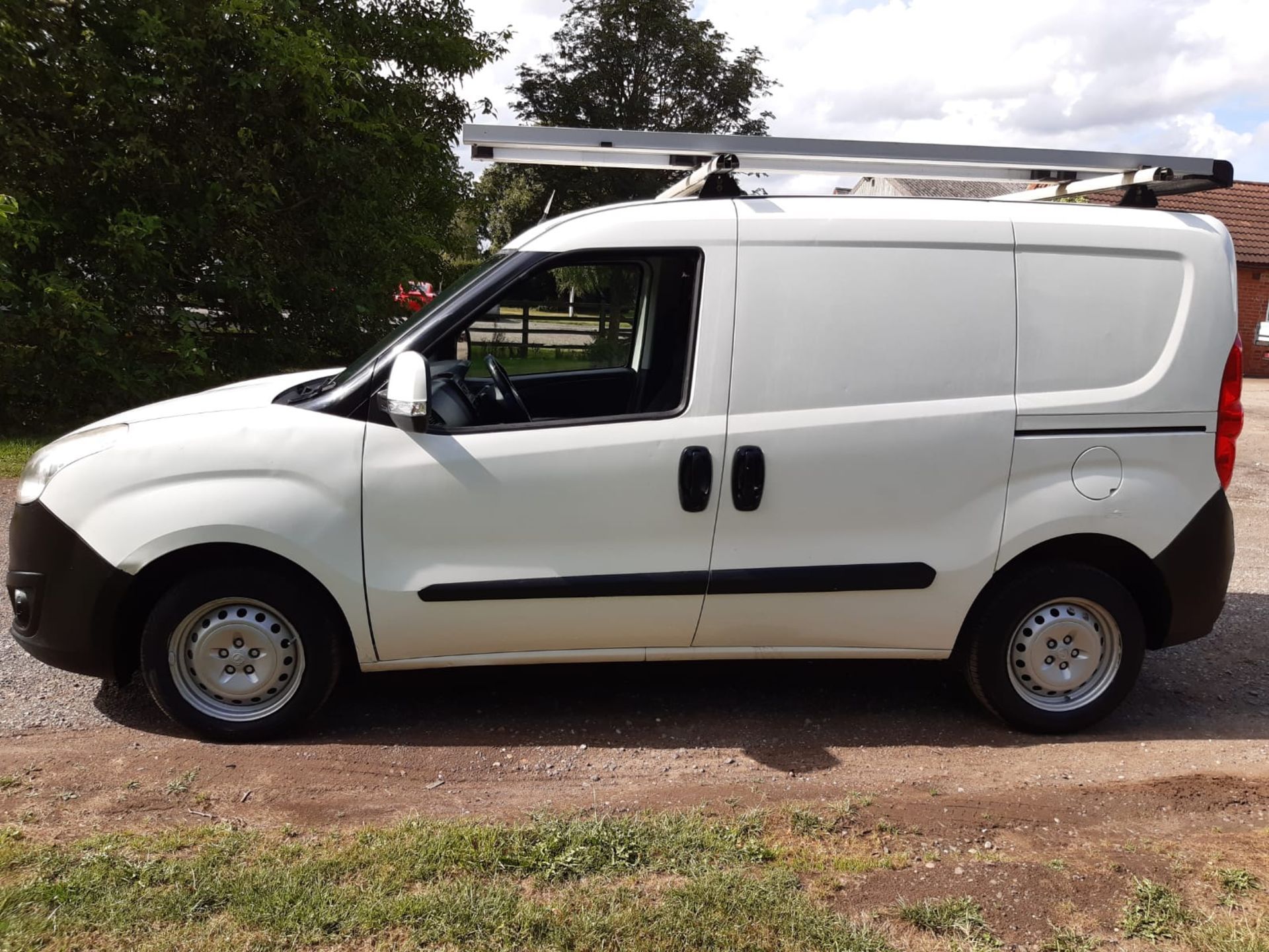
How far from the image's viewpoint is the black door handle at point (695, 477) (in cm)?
380

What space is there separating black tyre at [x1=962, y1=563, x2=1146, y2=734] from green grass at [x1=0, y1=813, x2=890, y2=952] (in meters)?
1.47

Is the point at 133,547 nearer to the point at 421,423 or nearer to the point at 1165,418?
the point at 421,423

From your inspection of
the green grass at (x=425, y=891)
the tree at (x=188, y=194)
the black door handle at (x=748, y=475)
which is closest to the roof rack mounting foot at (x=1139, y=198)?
the black door handle at (x=748, y=475)

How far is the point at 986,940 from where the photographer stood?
2750 mm

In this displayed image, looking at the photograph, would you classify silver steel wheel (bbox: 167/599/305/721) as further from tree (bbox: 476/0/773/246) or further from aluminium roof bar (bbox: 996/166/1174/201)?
tree (bbox: 476/0/773/246)

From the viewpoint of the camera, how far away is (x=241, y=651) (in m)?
3.86

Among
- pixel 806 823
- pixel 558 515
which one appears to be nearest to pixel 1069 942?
pixel 806 823

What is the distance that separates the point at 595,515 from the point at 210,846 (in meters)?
1.68

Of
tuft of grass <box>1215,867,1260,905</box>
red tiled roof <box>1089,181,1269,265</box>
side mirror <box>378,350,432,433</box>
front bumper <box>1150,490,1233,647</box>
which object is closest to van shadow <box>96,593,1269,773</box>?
front bumper <box>1150,490,1233,647</box>

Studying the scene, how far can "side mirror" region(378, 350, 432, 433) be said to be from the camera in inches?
141

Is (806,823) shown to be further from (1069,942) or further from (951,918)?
(1069,942)

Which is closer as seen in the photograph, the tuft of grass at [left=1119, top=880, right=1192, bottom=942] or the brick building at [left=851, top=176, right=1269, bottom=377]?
the tuft of grass at [left=1119, top=880, right=1192, bottom=942]

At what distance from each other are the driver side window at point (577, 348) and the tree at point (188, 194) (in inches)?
267

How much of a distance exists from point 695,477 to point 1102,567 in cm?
181
